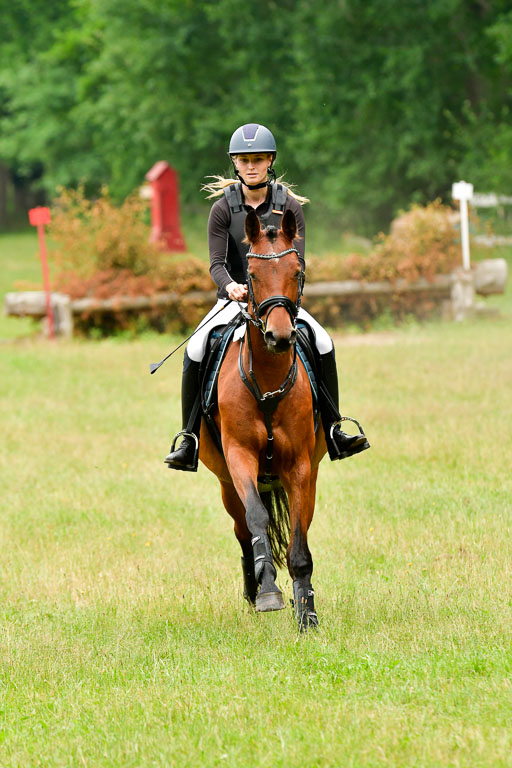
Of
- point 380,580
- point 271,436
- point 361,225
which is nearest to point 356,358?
point 380,580

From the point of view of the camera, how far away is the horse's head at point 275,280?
592cm

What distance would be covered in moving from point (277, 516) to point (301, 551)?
1084 millimetres

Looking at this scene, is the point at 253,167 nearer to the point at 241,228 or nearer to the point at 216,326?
the point at 241,228

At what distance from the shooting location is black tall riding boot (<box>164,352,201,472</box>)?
290 inches

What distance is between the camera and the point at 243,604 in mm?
7562

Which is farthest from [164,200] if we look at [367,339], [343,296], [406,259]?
[367,339]

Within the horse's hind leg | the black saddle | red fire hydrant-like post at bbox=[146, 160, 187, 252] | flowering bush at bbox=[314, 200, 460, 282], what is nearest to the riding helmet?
the black saddle

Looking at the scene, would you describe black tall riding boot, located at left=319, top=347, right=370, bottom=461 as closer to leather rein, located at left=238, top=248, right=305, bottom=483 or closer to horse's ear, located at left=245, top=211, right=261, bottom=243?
leather rein, located at left=238, top=248, right=305, bottom=483

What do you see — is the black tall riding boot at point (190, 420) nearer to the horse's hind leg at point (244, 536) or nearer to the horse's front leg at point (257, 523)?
the horse's hind leg at point (244, 536)

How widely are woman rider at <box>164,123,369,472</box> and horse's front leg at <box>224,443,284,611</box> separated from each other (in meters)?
0.91

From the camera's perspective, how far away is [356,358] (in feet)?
60.8

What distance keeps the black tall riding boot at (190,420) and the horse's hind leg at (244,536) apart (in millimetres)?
336

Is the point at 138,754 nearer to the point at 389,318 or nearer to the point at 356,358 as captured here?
the point at 356,358

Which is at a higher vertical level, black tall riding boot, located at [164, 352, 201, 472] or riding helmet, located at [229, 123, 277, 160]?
riding helmet, located at [229, 123, 277, 160]
